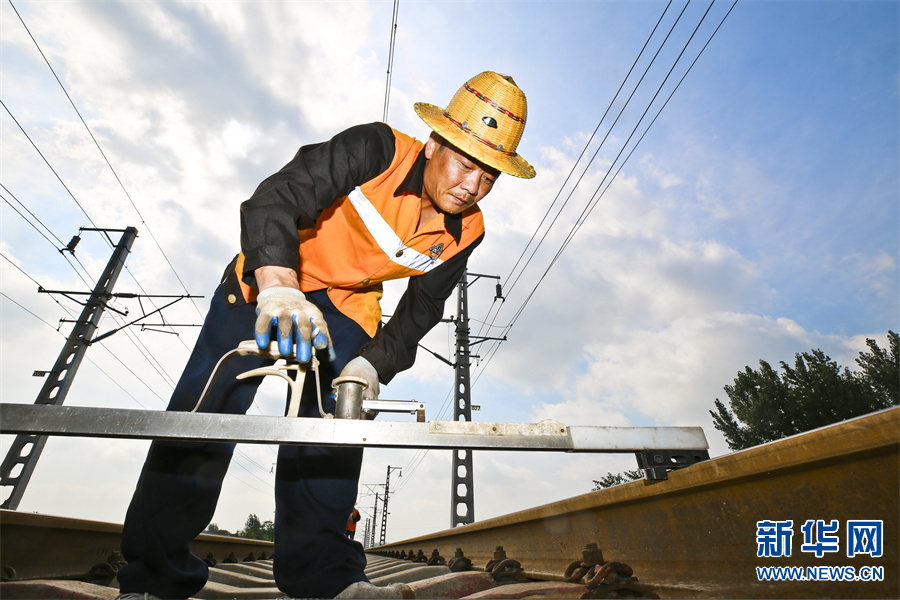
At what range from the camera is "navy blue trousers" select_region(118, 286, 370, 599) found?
1644 millimetres

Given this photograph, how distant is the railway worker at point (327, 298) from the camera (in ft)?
5.38

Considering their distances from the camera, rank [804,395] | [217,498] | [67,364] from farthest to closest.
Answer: [804,395] < [67,364] < [217,498]

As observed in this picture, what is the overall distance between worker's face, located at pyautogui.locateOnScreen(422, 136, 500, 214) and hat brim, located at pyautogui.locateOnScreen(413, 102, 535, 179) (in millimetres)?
76

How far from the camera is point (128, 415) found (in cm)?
125

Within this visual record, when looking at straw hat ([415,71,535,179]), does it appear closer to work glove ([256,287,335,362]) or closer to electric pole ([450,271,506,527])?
work glove ([256,287,335,362])

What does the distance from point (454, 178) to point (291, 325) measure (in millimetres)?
1093

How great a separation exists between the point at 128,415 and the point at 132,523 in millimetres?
684

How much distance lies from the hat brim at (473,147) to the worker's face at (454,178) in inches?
3.0

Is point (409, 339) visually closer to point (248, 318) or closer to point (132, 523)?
point (248, 318)

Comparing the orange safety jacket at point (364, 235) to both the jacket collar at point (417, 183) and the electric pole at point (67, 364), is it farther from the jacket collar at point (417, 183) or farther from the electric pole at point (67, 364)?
the electric pole at point (67, 364)

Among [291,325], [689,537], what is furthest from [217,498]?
[689,537]

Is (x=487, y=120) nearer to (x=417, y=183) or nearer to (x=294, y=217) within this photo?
(x=417, y=183)

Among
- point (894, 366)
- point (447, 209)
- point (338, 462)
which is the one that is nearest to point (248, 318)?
point (338, 462)

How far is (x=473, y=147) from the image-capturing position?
6.75 ft
